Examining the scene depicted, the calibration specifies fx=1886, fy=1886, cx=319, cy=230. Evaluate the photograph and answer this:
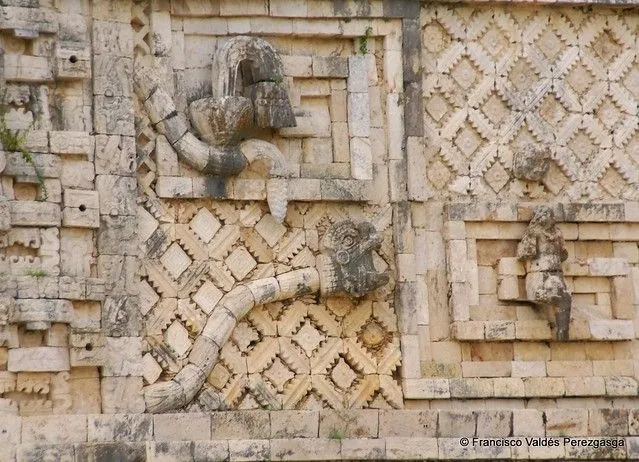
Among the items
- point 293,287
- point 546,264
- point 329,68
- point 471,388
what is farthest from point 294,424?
point 329,68

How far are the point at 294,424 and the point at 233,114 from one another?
2.77 meters

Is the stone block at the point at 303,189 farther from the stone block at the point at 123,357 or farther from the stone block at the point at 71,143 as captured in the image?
the stone block at the point at 123,357

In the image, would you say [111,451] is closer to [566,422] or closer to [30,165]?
[30,165]

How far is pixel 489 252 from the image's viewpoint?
17500 mm

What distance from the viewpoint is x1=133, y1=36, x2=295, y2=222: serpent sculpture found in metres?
16.6

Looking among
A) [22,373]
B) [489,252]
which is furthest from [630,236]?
[22,373]

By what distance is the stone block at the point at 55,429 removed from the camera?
15.5m

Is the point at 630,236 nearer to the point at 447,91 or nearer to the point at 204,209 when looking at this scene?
the point at 447,91

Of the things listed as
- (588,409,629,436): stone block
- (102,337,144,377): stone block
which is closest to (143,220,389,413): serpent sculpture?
(102,337,144,377): stone block

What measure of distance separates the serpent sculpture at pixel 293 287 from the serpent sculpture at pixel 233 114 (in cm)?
57

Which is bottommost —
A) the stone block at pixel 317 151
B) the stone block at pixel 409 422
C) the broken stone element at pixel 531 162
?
the stone block at pixel 409 422

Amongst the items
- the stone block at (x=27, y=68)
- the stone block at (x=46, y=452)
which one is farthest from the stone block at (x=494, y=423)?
the stone block at (x=27, y=68)

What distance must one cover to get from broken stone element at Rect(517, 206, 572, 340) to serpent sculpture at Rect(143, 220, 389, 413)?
1.38m

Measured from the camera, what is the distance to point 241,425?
53.1ft
